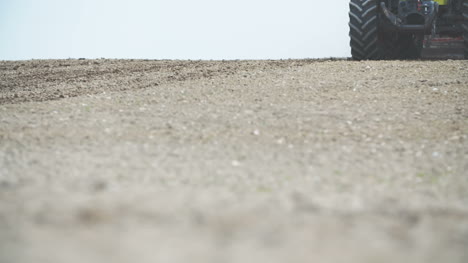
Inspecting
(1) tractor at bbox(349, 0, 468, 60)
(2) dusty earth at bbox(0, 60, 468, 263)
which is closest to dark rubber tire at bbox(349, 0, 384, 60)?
(1) tractor at bbox(349, 0, 468, 60)

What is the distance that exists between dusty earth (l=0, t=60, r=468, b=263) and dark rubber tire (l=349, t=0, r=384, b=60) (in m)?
2.56

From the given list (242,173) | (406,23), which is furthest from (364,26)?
(242,173)

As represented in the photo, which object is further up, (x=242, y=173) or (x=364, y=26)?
(x=364, y=26)

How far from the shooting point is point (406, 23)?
28.8 ft

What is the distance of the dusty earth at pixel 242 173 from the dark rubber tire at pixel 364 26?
256 cm

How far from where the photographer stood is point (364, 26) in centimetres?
884

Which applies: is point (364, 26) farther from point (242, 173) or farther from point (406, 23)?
point (242, 173)

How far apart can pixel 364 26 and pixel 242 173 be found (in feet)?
21.5

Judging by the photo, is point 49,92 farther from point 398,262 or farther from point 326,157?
point 398,262

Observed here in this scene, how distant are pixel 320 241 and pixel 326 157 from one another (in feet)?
4.61

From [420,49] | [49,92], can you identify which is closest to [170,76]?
[49,92]

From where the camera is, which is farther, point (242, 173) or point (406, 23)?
point (406, 23)

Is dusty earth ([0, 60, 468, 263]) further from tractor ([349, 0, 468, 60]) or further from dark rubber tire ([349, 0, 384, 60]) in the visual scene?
dark rubber tire ([349, 0, 384, 60])

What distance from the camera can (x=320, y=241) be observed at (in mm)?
2127
